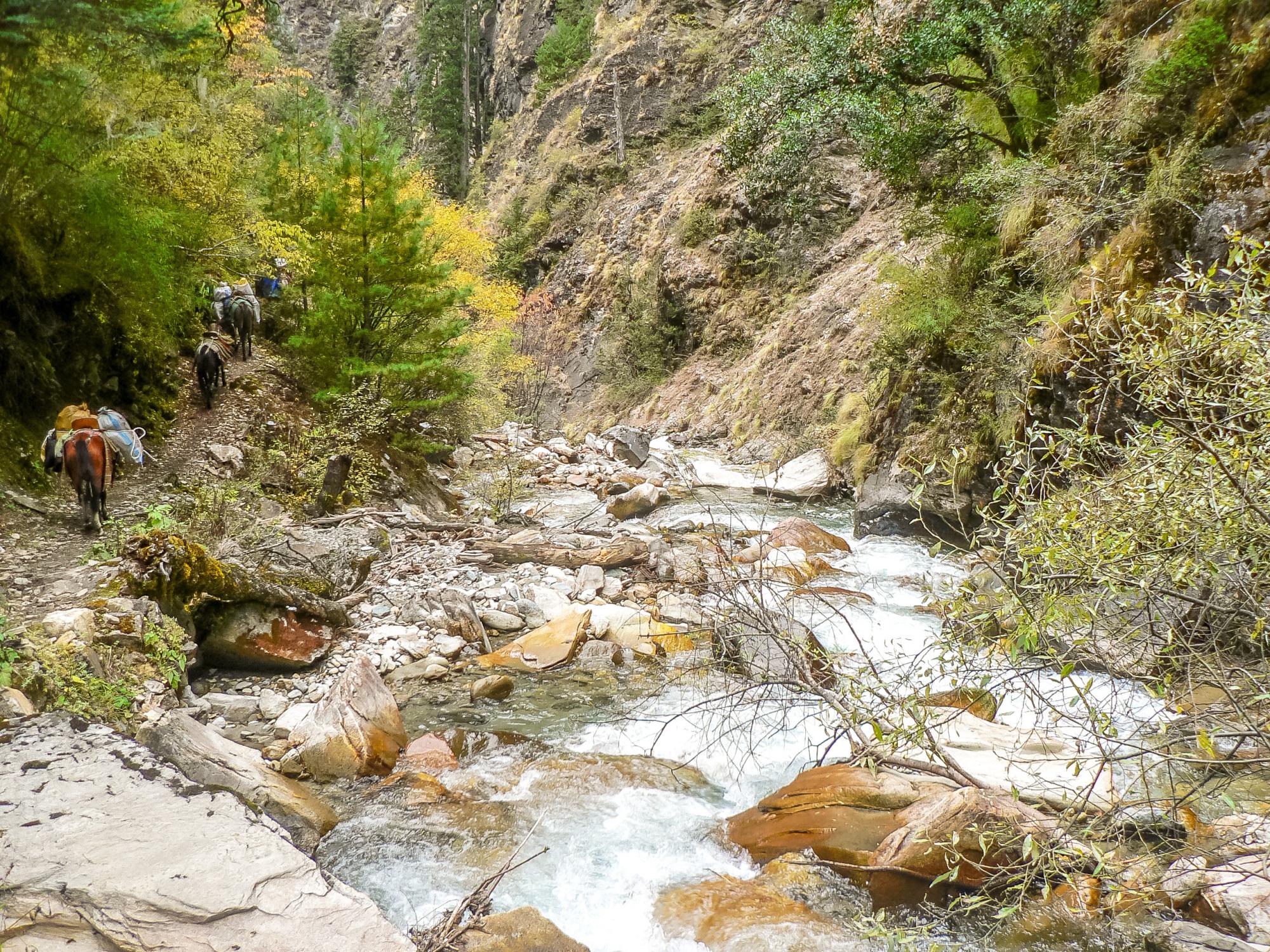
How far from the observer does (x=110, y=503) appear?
8.69 meters

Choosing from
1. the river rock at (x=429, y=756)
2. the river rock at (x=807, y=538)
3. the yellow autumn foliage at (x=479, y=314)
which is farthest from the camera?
the yellow autumn foliage at (x=479, y=314)

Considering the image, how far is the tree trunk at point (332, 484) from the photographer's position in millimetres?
10930

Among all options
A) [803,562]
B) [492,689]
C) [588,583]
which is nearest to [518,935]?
[492,689]

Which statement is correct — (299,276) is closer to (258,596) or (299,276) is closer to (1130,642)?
(258,596)

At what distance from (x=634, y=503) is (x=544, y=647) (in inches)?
237

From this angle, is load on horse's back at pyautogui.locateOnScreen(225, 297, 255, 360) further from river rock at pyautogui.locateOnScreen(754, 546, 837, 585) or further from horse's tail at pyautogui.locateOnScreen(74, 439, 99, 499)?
river rock at pyautogui.locateOnScreen(754, 546, 837, 585)

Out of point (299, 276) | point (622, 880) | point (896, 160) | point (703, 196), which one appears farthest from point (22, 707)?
point (703, 196)

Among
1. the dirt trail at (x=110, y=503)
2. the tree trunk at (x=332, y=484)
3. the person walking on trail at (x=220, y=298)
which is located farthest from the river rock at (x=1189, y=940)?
the person walking on trail at (x=220, y=298)

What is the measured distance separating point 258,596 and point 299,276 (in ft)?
32.1

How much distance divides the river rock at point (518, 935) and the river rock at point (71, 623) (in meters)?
3.93

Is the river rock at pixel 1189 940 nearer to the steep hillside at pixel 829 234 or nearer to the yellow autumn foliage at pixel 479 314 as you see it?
the steep hillside at pixel 829 234

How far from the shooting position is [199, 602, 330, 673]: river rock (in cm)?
666

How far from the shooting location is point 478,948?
331cm

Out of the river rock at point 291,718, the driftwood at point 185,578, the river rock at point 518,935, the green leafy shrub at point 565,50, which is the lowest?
the river rock at point 291,718
